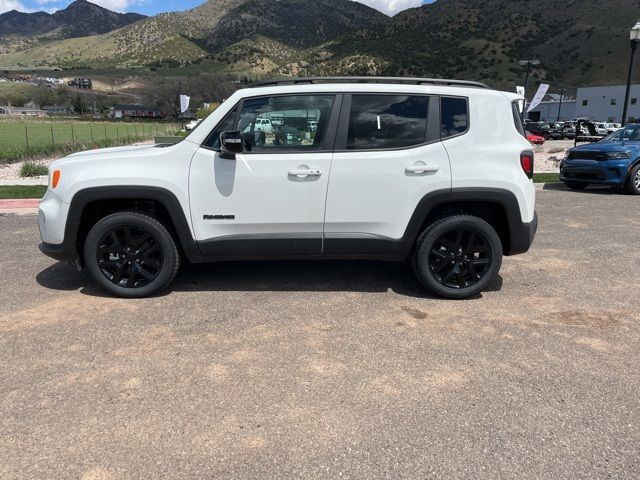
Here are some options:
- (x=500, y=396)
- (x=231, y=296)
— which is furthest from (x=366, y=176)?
(x=500, y=396)

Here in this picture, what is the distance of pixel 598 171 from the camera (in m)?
11.2

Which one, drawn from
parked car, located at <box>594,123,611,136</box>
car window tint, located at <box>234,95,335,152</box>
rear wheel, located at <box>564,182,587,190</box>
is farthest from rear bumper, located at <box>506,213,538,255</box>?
parked car, located at <box>594,123,611,136</box>

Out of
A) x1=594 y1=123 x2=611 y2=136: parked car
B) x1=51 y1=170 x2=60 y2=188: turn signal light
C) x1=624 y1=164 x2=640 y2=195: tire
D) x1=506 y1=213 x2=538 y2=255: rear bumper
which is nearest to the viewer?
x1=51 y1=170 x2=60 y2=188: turn signal light

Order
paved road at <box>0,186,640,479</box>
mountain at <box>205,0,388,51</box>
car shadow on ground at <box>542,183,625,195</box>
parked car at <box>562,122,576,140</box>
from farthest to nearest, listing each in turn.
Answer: mountain at <box>205,0,388,51</box> < parked car at <box>562,122,576,140</box> < car shadow on ground at <box>542,183,625,195</box> < paved road at <box>0,186,640,479</box>

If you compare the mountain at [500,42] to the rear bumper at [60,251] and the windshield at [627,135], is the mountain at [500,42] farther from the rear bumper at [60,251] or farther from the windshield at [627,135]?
the rear bumper at [60,251]

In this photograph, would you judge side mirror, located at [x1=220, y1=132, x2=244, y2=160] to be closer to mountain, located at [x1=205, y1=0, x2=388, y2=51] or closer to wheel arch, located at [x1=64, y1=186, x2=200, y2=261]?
wheel arch, located at [x1=64, y1=186, x2=200, y2=261]

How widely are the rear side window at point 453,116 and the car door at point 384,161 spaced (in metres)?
0.07

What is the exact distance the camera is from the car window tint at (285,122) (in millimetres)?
4527

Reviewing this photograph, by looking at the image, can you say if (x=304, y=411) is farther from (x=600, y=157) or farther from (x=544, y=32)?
(x=544, y=32)

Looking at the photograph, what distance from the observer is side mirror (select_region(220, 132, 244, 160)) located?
4266 millimetres

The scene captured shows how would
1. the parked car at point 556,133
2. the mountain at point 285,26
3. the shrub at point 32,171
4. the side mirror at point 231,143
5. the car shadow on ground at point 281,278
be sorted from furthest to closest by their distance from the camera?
the mountain at point 285,26 → the parked car at point 556,133 → the shrub at point 32,171 → the car shadow on ground at point 281,278 → the side mirror at point 231,143

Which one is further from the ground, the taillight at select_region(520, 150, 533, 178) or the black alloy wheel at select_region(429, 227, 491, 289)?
the taillight at select_region(520, 150, 533, 178)

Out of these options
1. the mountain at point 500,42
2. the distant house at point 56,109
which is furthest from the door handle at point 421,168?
the distant house at point 56,109

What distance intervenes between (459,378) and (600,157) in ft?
32.5
